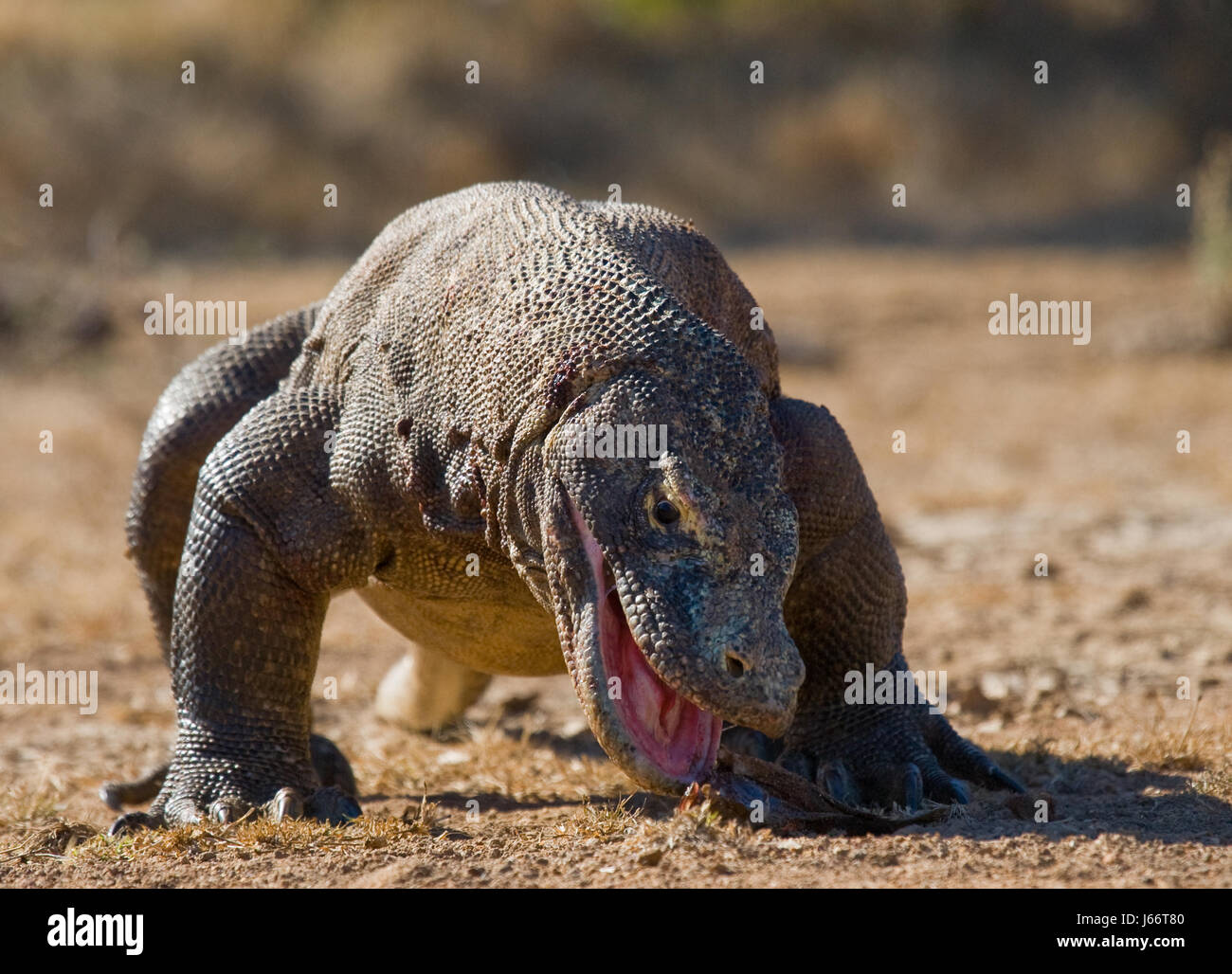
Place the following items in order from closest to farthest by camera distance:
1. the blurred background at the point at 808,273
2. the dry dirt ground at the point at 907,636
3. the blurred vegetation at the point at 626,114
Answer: the dry dirt ground at the point at 907,636, the blurred background at the point at 808,273, the blurred vegetation at the point at 626,114

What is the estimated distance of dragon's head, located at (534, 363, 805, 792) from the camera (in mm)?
3086

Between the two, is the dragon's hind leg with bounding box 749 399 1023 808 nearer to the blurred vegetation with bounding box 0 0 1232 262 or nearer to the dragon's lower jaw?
the dragon's lower jaw

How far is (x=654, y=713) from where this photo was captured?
335cm

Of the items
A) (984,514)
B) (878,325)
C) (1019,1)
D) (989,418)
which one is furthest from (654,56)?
(984,514)

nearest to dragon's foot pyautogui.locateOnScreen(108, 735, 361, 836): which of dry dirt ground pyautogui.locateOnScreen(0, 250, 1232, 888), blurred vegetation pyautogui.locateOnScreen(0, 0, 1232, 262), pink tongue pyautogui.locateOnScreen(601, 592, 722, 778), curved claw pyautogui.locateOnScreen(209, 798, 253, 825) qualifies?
curved claw pyautogui.locateOnScreen(209, 798, 253, 825)

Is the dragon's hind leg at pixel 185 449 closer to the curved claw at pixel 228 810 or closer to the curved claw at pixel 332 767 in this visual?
the curved claw at pixel 332 767

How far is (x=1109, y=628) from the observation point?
658 cm

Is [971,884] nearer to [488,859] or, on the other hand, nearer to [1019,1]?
[488,859]

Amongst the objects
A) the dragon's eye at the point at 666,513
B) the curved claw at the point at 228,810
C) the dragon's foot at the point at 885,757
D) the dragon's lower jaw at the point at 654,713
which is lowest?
the curved claw at the point at 228,810

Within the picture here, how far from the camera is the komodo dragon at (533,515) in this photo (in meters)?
3.22

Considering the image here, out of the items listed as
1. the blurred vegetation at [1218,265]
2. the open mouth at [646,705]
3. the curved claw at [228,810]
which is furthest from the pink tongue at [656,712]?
the blurred vegetation at [1218,265]

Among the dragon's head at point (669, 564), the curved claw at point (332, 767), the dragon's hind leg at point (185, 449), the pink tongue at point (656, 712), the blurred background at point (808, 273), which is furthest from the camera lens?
the blurred background at point (808, 273)

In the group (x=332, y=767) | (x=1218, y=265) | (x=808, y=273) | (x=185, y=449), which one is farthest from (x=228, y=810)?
(x=808, y=273)

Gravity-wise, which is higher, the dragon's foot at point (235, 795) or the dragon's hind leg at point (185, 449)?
the dragon's hind leg at point (185, 449)
